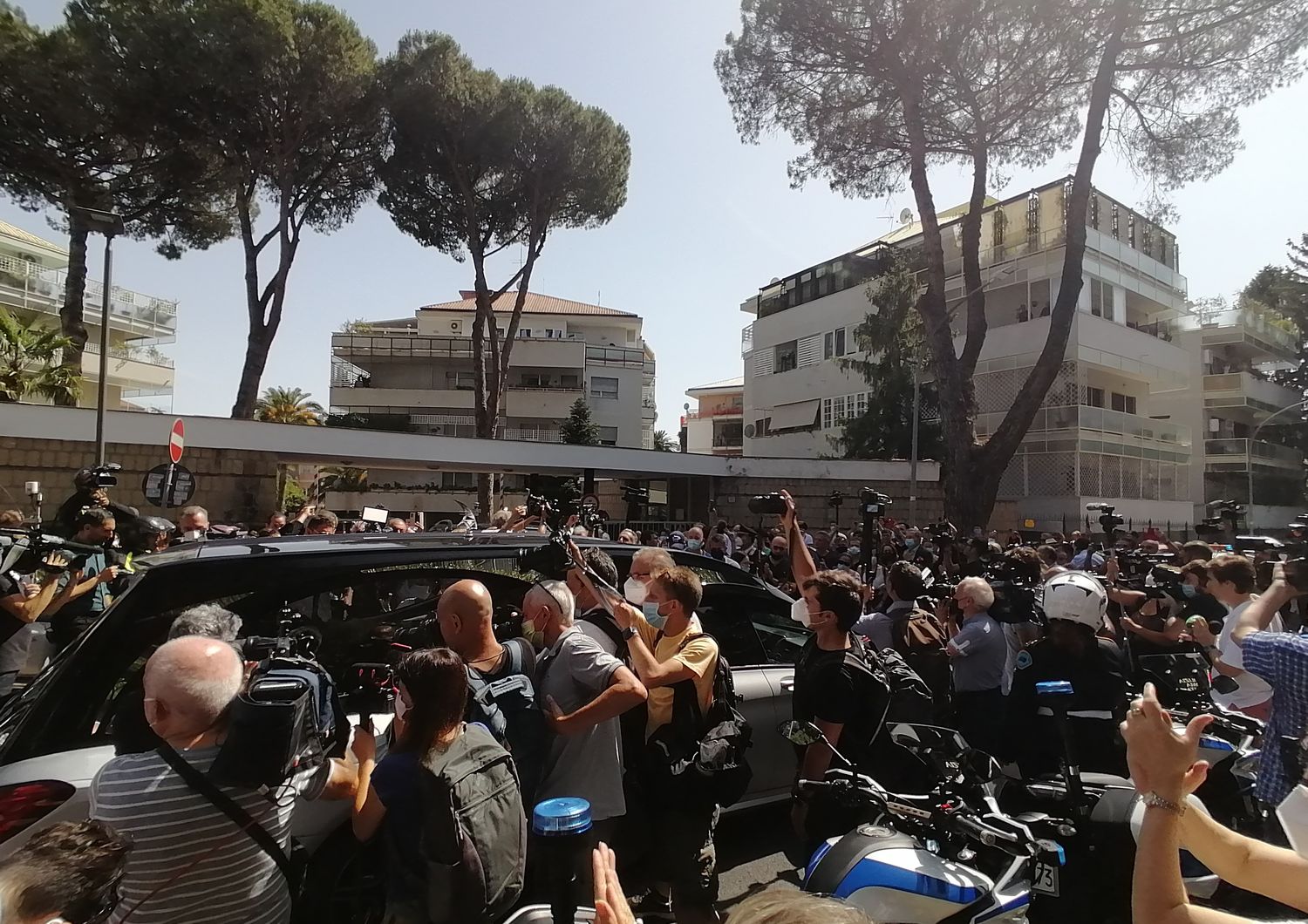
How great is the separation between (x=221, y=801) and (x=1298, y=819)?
223 cm

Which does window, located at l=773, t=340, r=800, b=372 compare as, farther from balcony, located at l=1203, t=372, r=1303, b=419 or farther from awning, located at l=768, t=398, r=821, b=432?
balcony, located at l=1203, t=372, r=1303, b=419

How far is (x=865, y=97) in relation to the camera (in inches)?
679

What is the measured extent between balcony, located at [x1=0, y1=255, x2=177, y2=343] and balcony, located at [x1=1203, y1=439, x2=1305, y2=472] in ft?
139

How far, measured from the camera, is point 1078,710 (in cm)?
332

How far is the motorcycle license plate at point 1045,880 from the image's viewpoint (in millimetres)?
2055

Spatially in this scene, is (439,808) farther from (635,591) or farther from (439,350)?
(439,350)

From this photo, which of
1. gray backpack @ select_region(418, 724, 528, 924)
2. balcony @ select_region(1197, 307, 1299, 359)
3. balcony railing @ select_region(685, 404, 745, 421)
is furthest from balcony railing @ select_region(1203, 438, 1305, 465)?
gray backpack @ select_region(418, 724, 528, 924)

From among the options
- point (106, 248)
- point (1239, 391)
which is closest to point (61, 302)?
point (106, 248)

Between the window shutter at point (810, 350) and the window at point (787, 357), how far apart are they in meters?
0.36

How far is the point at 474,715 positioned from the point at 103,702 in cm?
120

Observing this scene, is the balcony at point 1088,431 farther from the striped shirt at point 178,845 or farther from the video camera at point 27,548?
the striped shirt at point 178,845

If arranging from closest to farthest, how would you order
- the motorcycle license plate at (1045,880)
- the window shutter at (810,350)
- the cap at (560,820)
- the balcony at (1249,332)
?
the cap at (560,820)
the motorcycle license plate at (1045,880)
the window shutter at (810,350)
the balcony at (1249,332)

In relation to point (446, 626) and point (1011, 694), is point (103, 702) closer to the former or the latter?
point (446, 626)

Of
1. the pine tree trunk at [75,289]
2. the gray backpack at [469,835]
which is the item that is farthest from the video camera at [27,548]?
the pine tree trunk at [75,289]
